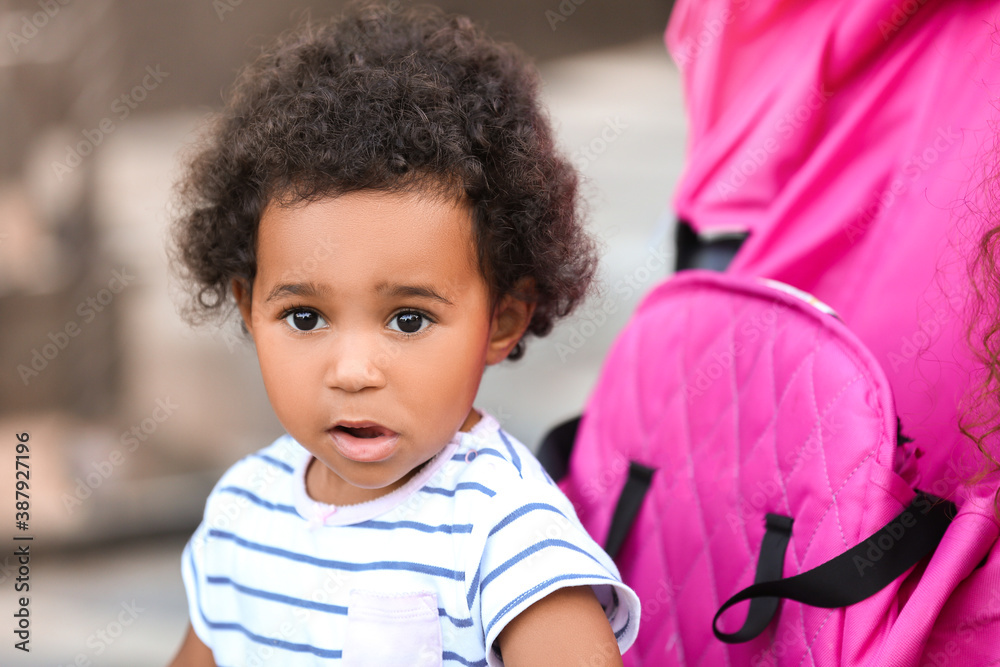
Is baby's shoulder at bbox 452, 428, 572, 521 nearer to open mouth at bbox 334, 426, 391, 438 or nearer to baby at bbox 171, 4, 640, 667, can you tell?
baby at bbox 171, 4, 640, 667

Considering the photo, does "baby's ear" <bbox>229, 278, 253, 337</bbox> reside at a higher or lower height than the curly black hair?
lower

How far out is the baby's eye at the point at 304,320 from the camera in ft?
2.54

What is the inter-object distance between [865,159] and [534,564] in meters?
0.63

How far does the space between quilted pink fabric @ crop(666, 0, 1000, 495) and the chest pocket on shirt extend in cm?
50

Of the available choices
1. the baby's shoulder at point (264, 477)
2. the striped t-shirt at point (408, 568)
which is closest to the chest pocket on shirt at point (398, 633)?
the striped t-shirt at point (408, 568)

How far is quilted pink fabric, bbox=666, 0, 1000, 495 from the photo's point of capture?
81 centimetres

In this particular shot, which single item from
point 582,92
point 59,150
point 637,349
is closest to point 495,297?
point 637,349

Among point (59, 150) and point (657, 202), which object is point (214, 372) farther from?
point (657, 202)

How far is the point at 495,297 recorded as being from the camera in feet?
2.71

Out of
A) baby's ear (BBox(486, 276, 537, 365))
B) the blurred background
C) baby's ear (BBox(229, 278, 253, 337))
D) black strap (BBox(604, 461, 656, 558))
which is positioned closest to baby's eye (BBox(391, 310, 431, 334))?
Result: baby's ear (BBox(486, 276, 537, 365))

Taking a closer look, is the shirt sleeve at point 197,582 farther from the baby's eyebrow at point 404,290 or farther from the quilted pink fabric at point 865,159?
the quilted pink fabric at point 865,159

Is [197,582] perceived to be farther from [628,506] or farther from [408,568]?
[628,506]

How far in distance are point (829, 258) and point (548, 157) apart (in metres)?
0.39

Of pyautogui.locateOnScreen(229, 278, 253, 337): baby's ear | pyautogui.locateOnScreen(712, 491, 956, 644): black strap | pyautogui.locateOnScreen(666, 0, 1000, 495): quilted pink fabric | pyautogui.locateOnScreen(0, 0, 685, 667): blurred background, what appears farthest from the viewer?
pyautogui.locateOnScreen(0, 0, 685, 667): blurred background
